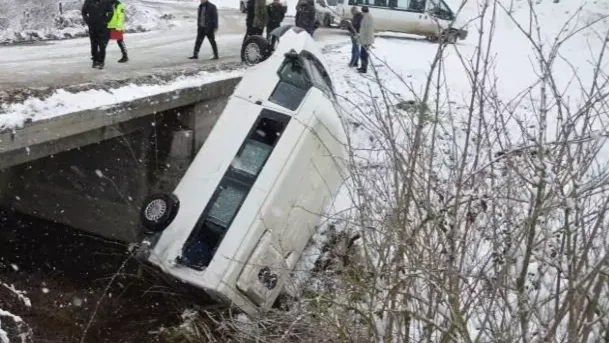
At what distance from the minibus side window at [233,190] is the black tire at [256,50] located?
7.98ft

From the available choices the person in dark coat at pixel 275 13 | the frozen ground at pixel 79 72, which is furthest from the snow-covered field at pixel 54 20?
the person in dark coat at pixel 275 13

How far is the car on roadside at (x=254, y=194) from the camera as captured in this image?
8000 millimetres

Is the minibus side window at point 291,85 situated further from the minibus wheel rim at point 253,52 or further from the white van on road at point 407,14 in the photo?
the white van on road at point 407,14

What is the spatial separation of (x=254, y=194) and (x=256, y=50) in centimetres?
359

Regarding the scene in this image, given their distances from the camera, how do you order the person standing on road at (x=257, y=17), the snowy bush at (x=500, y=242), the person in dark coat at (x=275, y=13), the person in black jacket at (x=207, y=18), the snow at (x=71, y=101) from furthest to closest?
the person in dark coat at (x=275, y=13), the person standing on road at (x=257, y=17), the person in black jacket at (x=207, y=18), the snow at (x=71, y=101), the snowy bush at (x=500, y=242)

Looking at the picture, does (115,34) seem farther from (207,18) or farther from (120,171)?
(120,171)

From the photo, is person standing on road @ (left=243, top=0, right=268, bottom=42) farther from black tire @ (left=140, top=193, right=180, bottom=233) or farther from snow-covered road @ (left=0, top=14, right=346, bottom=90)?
black tire @ (left=140, top=193, right=180, bottom=233)

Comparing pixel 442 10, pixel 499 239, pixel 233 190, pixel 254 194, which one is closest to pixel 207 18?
pixel 233 190

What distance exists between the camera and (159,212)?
8094 millimetres

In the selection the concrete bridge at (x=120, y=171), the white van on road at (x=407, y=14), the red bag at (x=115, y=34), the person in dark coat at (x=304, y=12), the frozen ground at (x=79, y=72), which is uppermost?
the white van on road at (x=407, y=14)

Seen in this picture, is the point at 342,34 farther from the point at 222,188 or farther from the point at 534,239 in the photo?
the point at 534,239

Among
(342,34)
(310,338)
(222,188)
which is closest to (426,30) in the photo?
(342,34)

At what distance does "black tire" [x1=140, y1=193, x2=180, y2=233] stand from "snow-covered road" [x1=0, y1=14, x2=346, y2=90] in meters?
2.22

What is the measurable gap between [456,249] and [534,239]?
515mm
